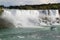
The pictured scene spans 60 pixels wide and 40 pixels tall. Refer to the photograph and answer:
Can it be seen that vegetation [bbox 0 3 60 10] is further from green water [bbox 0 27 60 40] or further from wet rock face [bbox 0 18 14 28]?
green water [bbox 0 27 60 40]

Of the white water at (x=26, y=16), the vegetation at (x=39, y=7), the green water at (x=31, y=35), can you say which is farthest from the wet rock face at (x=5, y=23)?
the green water at (x=31, y=35)

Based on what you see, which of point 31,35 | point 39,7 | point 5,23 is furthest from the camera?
point 39,7

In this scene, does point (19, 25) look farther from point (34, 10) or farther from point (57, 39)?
point (57, 39)

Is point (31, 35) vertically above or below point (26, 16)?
below

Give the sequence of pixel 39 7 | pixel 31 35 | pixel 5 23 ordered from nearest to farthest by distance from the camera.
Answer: pixel 31 35, pixel 5 23, pixel 39 7

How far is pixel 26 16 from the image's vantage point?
36.4ft

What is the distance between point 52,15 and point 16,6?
1.71m

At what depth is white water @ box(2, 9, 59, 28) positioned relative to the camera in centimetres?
1075

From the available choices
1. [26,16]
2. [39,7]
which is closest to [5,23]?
[26,16]

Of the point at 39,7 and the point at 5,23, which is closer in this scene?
the point at 5,23

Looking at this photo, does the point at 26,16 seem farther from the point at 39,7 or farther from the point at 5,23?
the point at 5,23

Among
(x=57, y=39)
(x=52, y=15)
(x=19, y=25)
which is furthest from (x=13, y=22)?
(x=57, y=39)

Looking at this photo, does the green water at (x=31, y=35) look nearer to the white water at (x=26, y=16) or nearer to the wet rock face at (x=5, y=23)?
the wet rock face at (x=5, y=23)

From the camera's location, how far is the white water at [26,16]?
35.3 feet
